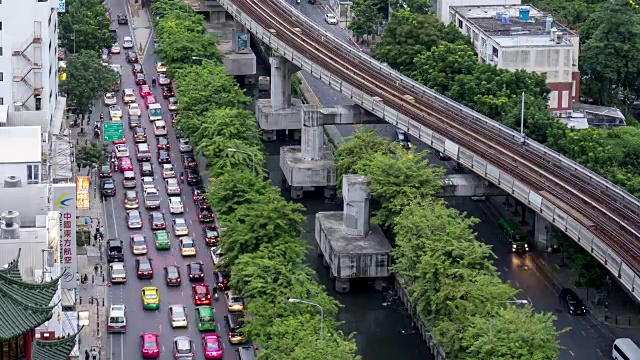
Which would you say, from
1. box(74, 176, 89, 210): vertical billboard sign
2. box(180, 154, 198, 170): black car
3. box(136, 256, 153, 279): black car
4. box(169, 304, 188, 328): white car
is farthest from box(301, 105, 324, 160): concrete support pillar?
box(169, 304, 188, 328): white car

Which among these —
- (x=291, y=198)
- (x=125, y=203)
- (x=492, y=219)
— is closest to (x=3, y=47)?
(x=125, y=203)

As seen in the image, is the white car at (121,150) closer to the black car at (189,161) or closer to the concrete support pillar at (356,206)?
the black car at (189,161)

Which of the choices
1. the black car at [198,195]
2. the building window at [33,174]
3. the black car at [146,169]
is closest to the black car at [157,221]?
the black car at [198,195]

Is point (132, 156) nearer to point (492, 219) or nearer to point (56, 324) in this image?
point (492, 219)

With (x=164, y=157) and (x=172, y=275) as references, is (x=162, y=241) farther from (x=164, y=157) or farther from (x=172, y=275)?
(x=164, y=157)

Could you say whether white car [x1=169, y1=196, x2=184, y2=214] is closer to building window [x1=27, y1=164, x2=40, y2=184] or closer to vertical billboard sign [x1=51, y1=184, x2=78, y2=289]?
vertical billboard sign [x1=51, y1=184, x2=78, y2=289]
